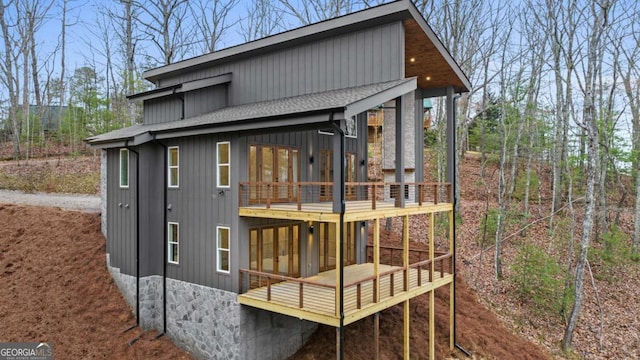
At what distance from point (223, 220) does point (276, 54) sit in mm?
5399

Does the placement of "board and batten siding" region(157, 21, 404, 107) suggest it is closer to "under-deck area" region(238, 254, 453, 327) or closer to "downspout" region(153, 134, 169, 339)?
"downspout" region(153, 134, 169, 339)

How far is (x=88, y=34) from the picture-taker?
1074 inches

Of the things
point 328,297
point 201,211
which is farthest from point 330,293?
point 201,211

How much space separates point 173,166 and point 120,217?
2.58 metres

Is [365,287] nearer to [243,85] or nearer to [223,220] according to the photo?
[223,220]

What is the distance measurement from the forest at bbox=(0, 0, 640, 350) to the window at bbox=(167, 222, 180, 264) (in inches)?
487

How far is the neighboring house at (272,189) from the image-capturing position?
345 inches

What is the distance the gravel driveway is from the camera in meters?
17.0

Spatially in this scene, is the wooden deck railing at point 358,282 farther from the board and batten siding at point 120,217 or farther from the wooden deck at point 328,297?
the board and batten siding at point 120,217

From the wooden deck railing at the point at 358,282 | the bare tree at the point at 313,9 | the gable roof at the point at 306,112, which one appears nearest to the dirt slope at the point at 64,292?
the wooden deck railing at the point at 358,282

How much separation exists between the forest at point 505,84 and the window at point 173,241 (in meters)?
12.4

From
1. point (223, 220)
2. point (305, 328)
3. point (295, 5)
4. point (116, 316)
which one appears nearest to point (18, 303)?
point (116, 316)

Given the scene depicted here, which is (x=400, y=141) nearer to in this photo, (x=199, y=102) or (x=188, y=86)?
(x=199, y=102)

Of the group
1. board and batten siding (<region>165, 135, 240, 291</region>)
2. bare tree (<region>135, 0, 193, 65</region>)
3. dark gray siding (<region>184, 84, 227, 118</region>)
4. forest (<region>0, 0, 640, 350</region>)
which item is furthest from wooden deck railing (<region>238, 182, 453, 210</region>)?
→ bare tree (<region>135, 0, 193, 65</region>)
